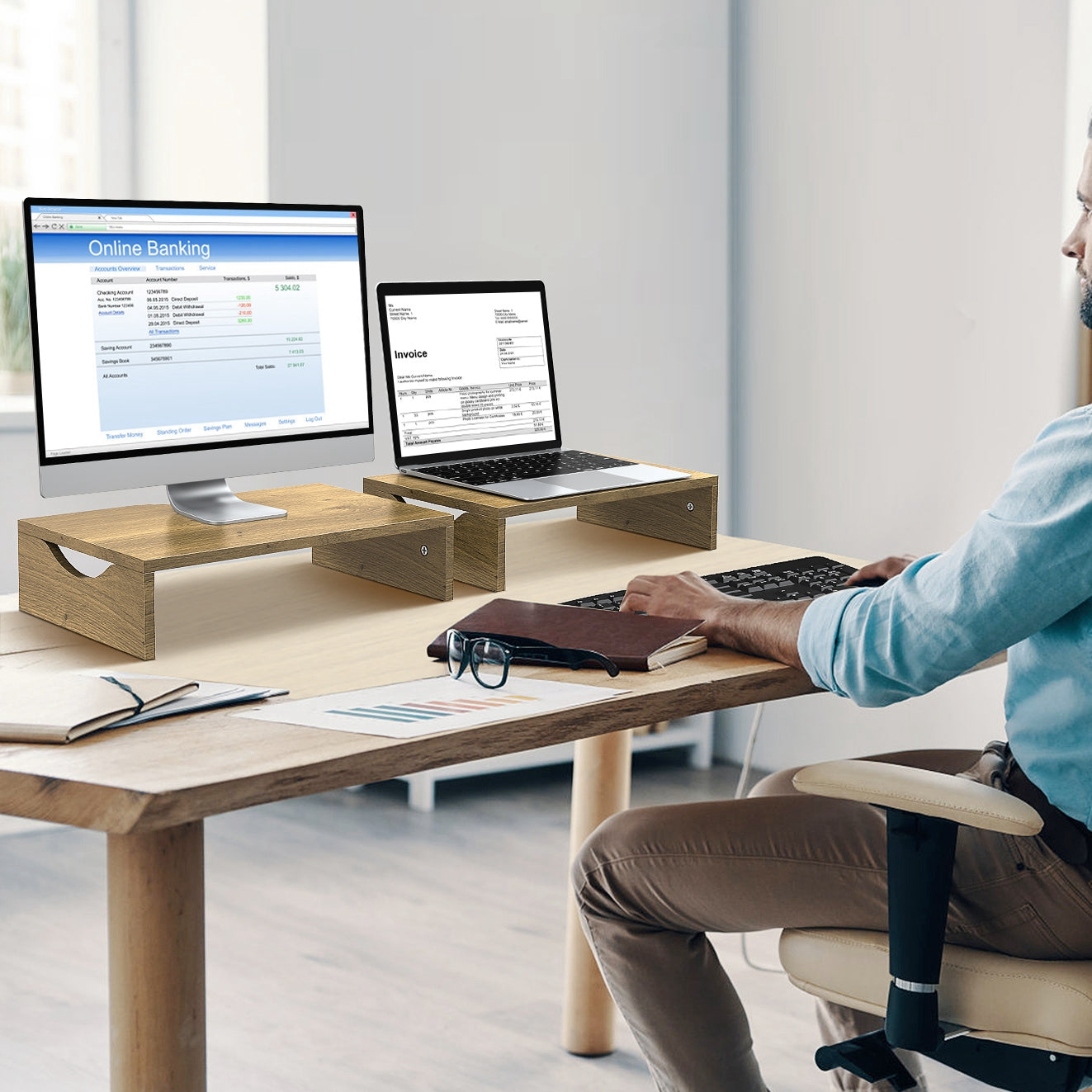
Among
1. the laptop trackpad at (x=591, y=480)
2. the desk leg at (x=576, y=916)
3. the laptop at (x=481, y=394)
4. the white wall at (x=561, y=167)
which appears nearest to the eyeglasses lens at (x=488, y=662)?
the laptop at (x=481, y=394)

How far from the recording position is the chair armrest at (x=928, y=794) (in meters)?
1.36

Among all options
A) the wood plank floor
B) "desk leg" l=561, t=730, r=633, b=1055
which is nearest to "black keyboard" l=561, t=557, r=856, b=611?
"desk leg" l=561, t=730, r=633, b=1055

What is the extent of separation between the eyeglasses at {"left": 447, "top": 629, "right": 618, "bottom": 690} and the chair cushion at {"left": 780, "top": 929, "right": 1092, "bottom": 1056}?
36cm

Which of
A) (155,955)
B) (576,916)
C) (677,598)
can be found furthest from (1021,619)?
(576,916)

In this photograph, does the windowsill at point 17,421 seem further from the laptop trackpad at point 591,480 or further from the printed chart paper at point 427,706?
the printed chart paper at point 427,706

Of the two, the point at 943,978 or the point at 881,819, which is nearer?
the point at 943,978

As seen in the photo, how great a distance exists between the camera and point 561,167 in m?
3.39

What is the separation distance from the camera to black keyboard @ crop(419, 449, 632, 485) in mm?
2174

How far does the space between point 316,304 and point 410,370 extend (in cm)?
20

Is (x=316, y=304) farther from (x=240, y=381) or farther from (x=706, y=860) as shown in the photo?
(x=706, y=860)

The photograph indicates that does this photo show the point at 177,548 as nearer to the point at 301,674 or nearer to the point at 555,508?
the point at 301,674

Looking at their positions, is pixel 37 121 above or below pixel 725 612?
above

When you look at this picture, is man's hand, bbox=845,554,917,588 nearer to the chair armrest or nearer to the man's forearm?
the man's forearm

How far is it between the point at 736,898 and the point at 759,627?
0.31 metres
